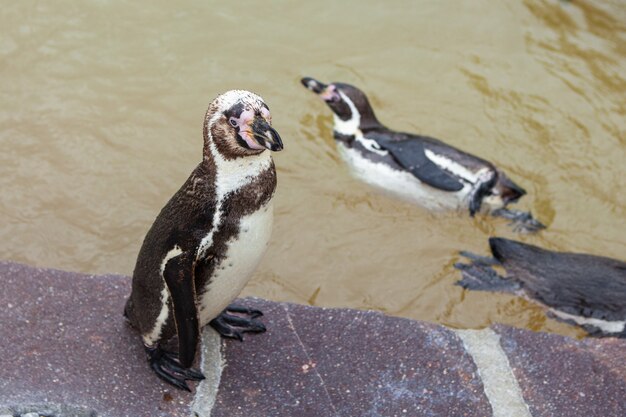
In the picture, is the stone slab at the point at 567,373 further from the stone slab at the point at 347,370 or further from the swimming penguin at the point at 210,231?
the swimming penguin at the point at 210,231

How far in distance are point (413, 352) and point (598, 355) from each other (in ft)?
1.56

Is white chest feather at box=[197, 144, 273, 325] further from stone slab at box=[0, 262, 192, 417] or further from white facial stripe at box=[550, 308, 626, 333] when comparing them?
white facial stripe at box=[550, 308, 626, 333]

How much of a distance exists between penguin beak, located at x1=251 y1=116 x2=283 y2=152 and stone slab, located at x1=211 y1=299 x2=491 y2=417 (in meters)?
0.54

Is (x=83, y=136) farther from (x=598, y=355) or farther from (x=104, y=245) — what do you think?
(x=598, y=355)

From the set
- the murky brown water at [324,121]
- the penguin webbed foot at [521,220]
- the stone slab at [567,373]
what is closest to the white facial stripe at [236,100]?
the stone slab at [567,373]

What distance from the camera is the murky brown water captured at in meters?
3.88

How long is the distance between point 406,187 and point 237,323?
2.50 metres

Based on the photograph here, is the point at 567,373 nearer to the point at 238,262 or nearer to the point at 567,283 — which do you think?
the point at 238,262

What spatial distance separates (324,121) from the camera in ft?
17.0

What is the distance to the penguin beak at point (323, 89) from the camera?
4.98m

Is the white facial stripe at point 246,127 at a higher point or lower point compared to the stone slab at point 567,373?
higher

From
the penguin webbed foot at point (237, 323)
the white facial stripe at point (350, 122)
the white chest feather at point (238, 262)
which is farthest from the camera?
the white facial stripe at point (350, 122)

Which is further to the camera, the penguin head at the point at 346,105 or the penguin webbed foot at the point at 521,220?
the penguin head at the point at 346,105

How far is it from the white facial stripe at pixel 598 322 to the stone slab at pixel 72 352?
196 centimetres
